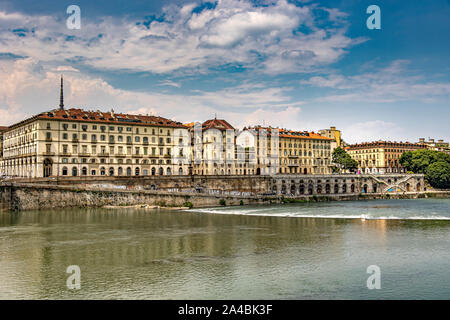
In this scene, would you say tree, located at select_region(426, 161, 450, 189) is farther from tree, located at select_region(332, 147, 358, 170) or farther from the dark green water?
the dark green water

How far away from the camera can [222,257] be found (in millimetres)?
29328

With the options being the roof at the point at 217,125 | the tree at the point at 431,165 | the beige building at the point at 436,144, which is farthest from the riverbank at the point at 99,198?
the beige building at the point at 436,144

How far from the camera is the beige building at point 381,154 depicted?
140 metres

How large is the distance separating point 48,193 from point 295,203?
42.1 meters

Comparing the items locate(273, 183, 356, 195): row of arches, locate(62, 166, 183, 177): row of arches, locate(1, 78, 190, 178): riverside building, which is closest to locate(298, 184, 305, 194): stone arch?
locate(273, 183, 356, 195): row of arches

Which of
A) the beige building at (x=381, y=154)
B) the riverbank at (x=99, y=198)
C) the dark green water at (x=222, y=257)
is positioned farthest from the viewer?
the beige building at (x=381, y=154)

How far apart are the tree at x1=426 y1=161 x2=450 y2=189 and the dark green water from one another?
218ft

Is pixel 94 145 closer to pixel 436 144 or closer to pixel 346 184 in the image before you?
pixel 346 184

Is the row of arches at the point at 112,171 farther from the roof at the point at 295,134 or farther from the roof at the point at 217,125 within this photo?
the roof at the point at 295,134

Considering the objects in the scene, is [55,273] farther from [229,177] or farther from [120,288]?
[229,177]

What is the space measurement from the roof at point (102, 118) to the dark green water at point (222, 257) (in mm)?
23639

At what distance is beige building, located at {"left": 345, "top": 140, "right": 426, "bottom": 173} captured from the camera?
140 m
